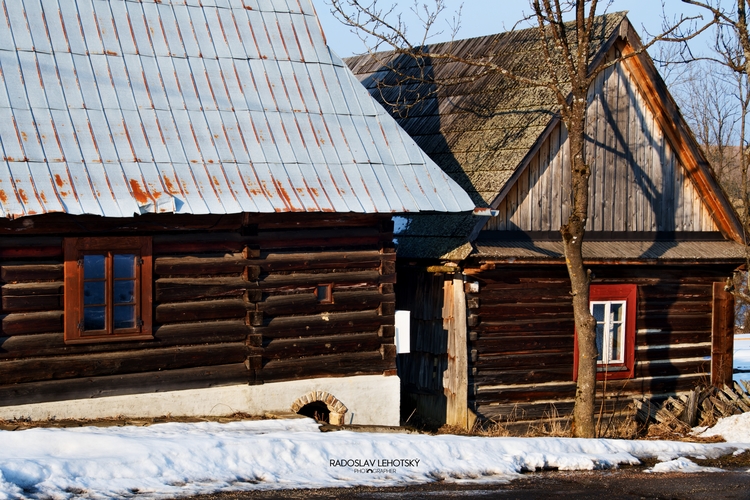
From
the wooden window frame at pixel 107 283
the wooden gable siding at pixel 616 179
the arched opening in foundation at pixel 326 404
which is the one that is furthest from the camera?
the wooden gable siding at pixel 616 179

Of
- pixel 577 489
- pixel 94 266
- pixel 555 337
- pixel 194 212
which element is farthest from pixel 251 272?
pixel 555 337

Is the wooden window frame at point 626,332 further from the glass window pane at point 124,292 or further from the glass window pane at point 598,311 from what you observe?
the glass window pane at point 124,292

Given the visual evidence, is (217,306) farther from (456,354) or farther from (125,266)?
(456,354)

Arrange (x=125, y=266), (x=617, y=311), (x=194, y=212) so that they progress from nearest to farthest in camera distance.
→ 1. (x=194, y=212)
2. (x=125, y=266)
3. (x=617, y=311)

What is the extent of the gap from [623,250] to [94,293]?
721 centimetres

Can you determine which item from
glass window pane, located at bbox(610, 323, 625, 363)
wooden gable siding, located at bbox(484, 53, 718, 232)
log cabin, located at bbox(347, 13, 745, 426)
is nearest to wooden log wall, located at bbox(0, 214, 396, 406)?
log cabin, located at bbox(347, 13, 745, 426)

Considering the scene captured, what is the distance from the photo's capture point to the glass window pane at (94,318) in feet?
32.4

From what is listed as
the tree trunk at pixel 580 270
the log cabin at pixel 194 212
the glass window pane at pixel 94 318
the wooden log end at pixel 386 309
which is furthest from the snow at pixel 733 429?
the glass window pane at pixel 94 318

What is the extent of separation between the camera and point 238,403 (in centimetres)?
1061

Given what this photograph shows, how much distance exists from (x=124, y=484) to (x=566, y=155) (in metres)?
8.09

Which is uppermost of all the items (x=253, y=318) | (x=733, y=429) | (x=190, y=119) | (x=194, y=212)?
(x=190, y=119)

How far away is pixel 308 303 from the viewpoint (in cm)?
1109

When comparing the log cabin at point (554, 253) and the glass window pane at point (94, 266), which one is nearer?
the glass window pane at point (94, 266)

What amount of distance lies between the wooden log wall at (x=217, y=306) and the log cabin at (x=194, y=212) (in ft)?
0.06
